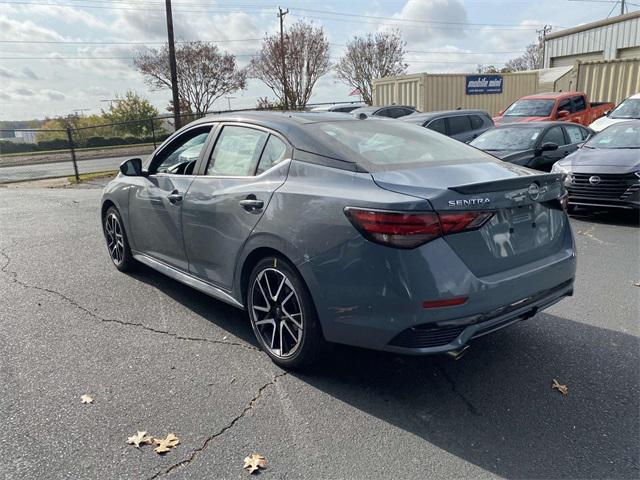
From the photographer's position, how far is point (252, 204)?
3.36m

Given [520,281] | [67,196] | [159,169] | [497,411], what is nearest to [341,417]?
[497,411]

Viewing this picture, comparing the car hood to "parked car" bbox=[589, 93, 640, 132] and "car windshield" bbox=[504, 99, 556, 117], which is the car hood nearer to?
"parked car" bbox=[589, 93, 640, 132]

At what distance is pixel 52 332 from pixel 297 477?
8.87 ft

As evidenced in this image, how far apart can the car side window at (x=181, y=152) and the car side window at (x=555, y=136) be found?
25.2 ft

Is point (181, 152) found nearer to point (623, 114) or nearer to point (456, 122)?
point (456, 122)

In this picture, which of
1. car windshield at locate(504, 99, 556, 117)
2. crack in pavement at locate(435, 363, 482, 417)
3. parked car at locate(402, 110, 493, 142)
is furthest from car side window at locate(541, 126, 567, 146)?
crack in pavement at locate(435, 363, 482, 417)

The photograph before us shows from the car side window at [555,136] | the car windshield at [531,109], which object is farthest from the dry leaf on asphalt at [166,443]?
the car windshield at [531,109]

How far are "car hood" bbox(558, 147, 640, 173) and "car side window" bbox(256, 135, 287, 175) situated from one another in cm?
592

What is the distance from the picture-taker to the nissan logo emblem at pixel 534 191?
2995 mm

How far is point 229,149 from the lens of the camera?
3877 mm

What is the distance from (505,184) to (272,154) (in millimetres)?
1535

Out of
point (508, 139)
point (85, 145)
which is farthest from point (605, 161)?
point (85, 145)

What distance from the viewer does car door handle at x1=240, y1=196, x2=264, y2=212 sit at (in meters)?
3.32

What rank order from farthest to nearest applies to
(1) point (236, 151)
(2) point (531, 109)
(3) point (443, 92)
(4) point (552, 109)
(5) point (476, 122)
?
1. (3) point (443, 92)
2. (2) point (531, 109)
3. (4) point (552, 109)
4. (5) point (476, 122)
5. (1) point (236, 151)
